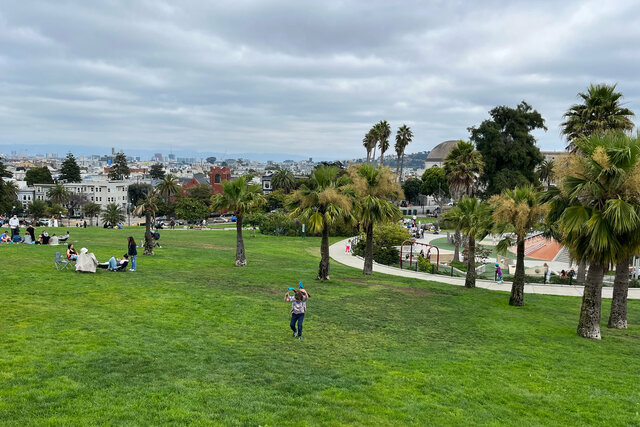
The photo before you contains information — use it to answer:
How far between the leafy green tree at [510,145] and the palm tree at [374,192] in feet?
85.8

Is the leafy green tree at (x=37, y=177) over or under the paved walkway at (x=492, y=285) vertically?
over

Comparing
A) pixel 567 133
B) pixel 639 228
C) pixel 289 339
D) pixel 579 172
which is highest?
pixel 567 133

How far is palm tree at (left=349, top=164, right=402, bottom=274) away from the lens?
1086 inches

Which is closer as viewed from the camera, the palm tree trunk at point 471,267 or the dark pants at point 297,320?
the dark pants at point 297,320

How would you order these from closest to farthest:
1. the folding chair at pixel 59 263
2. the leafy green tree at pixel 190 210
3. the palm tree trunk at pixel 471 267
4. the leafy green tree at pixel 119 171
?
the folding chair at pixel 59 263 → the palm tree trunk at pixel 471 267 → the leafy green tree at pixel 190 210 → the leafy green tree at pixel 119 171

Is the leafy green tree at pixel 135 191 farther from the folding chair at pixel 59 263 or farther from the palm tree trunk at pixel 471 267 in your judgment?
the palm tree trunk at pixel 471 267

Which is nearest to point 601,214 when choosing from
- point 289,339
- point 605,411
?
point 605,411

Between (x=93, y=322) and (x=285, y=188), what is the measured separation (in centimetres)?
9502

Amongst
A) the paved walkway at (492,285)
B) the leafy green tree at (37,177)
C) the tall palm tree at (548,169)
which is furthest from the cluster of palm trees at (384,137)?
the leafy green tree at (37,177)

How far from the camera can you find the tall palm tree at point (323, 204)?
24594 millimetres

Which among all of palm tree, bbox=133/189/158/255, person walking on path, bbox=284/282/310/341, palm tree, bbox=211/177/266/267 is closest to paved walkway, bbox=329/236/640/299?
palm tree, bbox=211/177/266/267

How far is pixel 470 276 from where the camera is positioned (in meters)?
28.3

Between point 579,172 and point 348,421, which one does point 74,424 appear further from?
point 579,172

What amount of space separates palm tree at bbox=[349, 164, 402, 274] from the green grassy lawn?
20.4ft
